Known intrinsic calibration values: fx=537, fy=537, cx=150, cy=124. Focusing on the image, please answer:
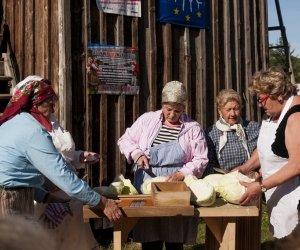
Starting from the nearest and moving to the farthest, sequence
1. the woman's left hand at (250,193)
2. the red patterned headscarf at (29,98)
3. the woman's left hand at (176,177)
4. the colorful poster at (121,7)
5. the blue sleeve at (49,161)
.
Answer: the blue sleeve at (49,161), the red patterned headscarf at (29,98), the woman's left hand at (250,193), the woman's left hand at (176,177), the colorful poster at (121,7)

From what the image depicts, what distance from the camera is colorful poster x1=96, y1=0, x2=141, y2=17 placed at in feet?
20.3

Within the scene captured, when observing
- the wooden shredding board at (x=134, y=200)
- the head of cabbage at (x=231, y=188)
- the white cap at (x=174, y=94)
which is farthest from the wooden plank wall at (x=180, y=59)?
the head of cabbage at (x=231, y=188)

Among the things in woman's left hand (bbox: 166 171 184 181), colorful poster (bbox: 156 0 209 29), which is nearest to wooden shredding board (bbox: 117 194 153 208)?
woman's left hand (bbox: 166 171 184 181)

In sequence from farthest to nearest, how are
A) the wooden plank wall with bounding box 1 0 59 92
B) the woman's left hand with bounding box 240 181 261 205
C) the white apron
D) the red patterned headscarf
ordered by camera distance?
the wooden plank wall with bounding box 1 0 59 92
the white apron
the woman's left hand with bounding box 240 181 261 205
the red patterned headscarf

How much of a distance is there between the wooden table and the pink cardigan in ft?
2.17

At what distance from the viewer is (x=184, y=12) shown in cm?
704

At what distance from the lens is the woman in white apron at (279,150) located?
3643 mm

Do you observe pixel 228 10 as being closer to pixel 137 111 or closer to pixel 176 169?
pixel 137 111

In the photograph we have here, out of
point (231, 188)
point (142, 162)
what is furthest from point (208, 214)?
point (142, 162)

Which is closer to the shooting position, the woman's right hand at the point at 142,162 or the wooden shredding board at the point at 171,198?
the wooden shredding board at the point at 171,198

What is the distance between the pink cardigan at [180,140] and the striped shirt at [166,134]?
0.11ft

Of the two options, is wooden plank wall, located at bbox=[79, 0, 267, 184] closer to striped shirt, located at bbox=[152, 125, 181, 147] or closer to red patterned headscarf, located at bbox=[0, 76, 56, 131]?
striped shirt, located at bbox=[152, 125, 181, 147]

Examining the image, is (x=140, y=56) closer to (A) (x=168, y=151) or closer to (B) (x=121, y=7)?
(B) (x=121, y=7)

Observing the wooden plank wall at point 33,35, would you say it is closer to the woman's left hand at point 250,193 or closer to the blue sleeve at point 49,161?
the blue sleeve at point 49,161
